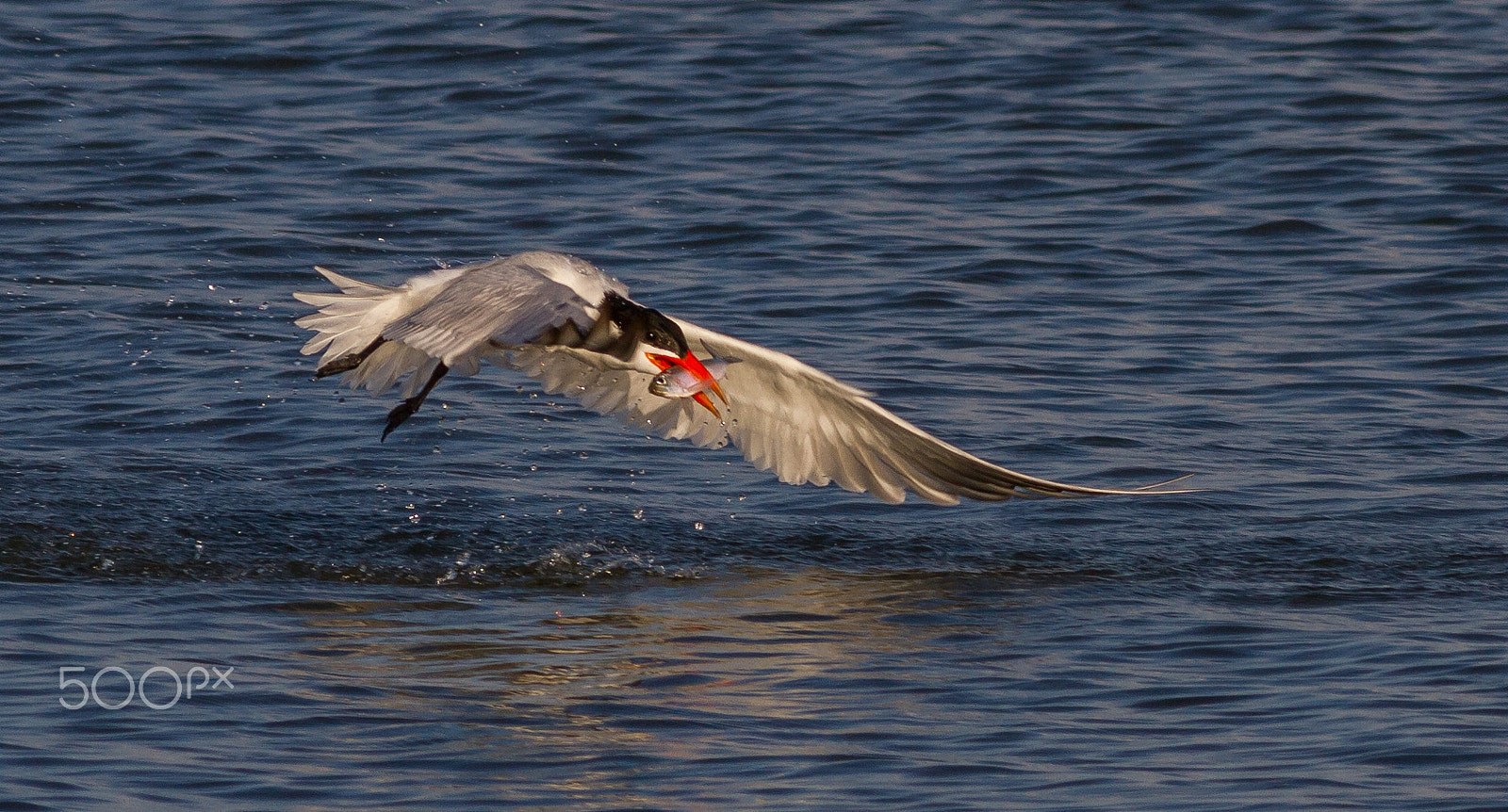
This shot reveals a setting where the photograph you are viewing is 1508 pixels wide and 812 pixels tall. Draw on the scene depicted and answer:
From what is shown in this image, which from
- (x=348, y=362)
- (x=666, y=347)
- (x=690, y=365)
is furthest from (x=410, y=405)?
(x=690, y=365)

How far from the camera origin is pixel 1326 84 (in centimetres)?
1451

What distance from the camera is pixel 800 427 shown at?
769 centimetres

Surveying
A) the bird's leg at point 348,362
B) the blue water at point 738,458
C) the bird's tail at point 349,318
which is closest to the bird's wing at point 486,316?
the bird's tail at point 349,318

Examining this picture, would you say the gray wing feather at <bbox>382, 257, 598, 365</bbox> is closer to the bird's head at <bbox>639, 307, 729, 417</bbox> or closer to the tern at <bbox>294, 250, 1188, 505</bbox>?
the tern at <bbox>294, 250, 1188, 505</bbox>

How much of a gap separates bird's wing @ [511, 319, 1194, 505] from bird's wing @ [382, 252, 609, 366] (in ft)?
3.61

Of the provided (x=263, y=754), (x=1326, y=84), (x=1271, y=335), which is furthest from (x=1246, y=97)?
(x=263, y=754)

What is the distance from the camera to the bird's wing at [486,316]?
5801 mm

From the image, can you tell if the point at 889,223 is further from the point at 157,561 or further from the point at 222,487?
the point at 157,561

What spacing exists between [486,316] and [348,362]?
1.75m

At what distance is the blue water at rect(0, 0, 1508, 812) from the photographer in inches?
229

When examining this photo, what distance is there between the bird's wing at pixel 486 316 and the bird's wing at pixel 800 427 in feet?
3.61

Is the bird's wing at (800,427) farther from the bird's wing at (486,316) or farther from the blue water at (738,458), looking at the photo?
the bird's wing at (486,316)

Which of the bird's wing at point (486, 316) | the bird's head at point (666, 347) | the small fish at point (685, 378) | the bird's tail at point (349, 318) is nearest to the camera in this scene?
the bird's wing at point (486, 316)

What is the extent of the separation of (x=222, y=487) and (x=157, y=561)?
978 millimetres
